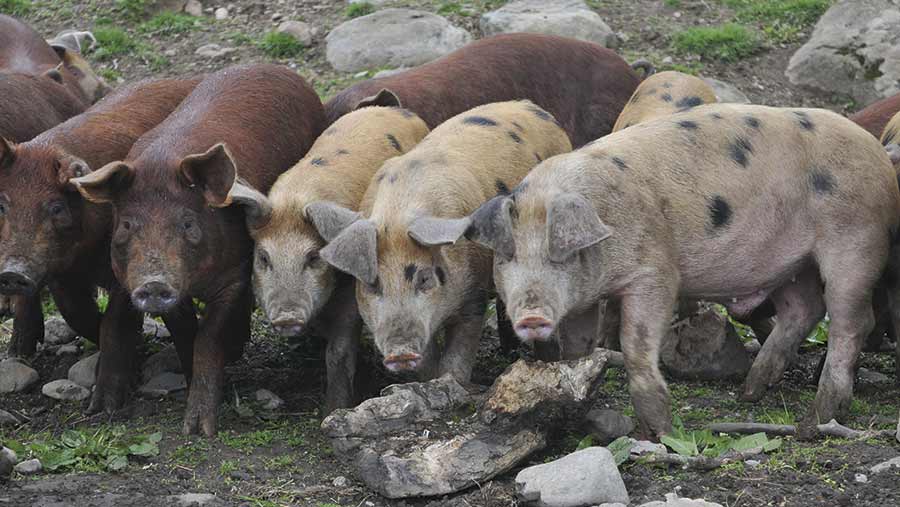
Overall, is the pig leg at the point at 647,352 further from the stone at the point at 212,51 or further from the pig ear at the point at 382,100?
the stone at the point at 212,51

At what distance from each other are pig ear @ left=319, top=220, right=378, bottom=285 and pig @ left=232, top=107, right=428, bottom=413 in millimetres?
320

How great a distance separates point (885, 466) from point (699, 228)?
1533 mm

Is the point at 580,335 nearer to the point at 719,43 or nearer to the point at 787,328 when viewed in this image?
the point at 787,328

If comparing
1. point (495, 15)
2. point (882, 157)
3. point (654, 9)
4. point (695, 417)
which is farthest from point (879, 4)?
point (695, 417)

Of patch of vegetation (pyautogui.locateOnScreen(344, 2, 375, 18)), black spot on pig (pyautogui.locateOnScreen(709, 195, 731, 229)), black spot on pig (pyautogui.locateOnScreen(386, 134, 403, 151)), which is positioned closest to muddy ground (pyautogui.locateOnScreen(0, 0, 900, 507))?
black spot on pig (pyautogui.locateOnScreen(709, 195, 731, 229))

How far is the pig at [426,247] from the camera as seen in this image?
6578 mm

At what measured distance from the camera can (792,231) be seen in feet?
22.9

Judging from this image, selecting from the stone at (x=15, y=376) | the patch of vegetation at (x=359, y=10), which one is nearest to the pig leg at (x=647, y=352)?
the stone at (x=15, y=376)

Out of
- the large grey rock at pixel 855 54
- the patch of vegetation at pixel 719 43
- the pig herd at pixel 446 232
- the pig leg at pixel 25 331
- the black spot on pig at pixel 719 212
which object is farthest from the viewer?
the patch of vegetation at pixel 719 43

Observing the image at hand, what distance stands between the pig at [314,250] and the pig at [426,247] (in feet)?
0.77

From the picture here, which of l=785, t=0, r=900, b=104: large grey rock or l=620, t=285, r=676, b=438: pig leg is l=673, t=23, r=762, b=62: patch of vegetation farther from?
l=620, t=285, r=676, b=438: pig leg

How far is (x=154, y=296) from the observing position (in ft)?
22.4

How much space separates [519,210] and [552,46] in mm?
3933

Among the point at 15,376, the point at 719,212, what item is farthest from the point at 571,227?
the point at 15,376
